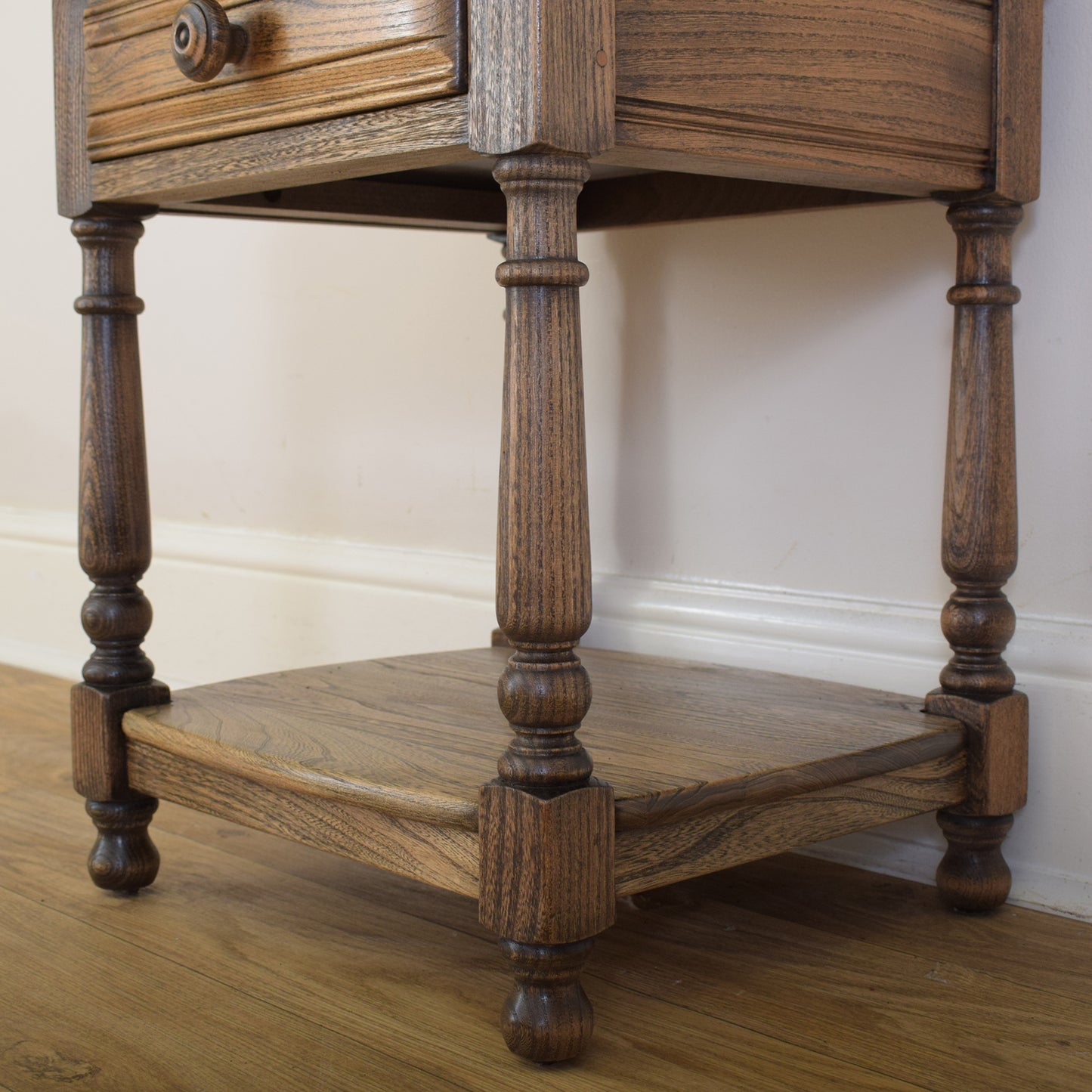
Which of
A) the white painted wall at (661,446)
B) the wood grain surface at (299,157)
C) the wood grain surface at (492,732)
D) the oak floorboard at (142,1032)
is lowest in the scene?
the oak floorboard at (142,1032)

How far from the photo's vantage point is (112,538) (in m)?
1.12

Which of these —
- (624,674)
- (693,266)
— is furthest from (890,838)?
(693,266)

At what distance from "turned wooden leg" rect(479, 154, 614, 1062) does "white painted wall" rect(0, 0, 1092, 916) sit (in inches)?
19.2

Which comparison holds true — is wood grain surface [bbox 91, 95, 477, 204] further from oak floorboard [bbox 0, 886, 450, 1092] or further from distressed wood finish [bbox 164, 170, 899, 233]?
oak floorboard [bbox 0, 886, 450, 1092]

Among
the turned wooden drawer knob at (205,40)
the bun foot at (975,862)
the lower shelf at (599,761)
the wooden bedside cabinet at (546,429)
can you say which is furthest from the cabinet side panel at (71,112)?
the bun foot at (975,862)

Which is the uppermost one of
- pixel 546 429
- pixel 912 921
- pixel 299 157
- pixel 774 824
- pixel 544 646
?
pixel 299 157

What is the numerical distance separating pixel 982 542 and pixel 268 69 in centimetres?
61

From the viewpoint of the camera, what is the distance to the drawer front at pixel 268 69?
807 millimetres

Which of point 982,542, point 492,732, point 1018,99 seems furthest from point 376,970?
point 1018,99

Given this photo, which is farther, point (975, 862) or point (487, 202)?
point (487, 202)

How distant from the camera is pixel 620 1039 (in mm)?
877

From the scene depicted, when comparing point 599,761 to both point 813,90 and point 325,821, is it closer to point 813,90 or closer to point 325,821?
point 325,821

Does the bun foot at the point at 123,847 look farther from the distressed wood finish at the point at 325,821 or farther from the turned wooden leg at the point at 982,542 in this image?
the turned wooden leg at the point at 982,542

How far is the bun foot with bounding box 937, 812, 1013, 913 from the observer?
108 centimetres
